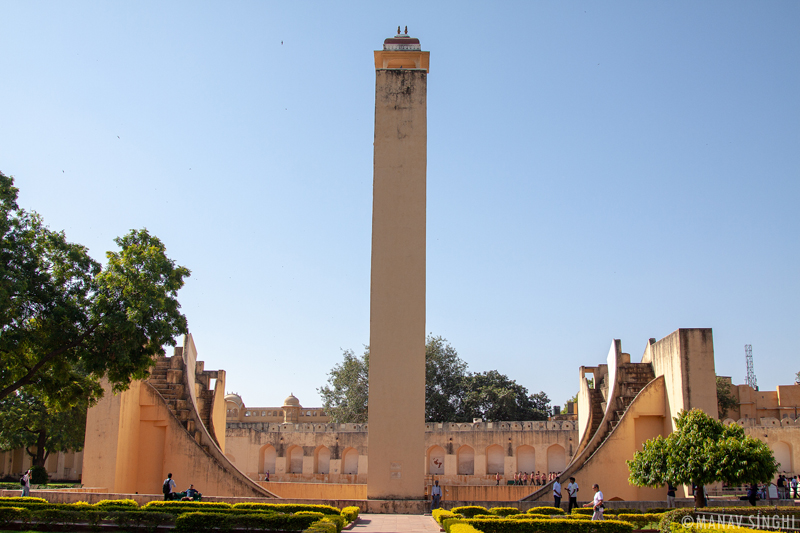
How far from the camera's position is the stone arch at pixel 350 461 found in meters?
27.3

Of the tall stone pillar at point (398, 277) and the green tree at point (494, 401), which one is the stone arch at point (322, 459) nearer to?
the green tree at point (494, 401)

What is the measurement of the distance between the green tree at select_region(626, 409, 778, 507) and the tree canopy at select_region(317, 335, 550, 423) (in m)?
19.6

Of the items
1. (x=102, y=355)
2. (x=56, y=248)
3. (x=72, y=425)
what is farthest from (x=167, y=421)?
(x=72, y=425)

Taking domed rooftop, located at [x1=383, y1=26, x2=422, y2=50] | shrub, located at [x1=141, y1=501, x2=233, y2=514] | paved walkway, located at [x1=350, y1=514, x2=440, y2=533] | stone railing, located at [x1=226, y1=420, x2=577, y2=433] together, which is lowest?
paved walkway, located at [x1=350, y1=514, x2=440, y2=533]

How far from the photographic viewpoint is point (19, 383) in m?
11.5

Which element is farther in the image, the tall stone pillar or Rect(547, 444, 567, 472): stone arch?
Rect(547, 444, 567, 472): stone arch

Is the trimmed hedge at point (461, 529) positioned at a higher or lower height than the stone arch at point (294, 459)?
higher

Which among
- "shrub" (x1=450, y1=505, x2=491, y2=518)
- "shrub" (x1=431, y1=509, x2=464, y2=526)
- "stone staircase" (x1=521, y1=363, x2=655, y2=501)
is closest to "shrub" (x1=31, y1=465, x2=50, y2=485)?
"shrub" (x1=431, y1=509, x2=464, y2=526)

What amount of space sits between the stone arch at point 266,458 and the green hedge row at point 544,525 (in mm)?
19059

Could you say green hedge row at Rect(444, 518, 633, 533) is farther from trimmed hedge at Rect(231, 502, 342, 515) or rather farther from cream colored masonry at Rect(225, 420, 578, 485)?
cream colored masonry at Rect(225, 420, 578, 485)

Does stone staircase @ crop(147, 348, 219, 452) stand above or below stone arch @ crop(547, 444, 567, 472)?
above

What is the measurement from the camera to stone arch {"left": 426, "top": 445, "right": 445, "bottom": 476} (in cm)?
2686

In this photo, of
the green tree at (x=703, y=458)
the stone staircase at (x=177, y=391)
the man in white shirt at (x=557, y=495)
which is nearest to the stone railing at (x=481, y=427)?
the stone staircase at (x=177, y=391)

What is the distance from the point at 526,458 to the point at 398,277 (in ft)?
46.7
